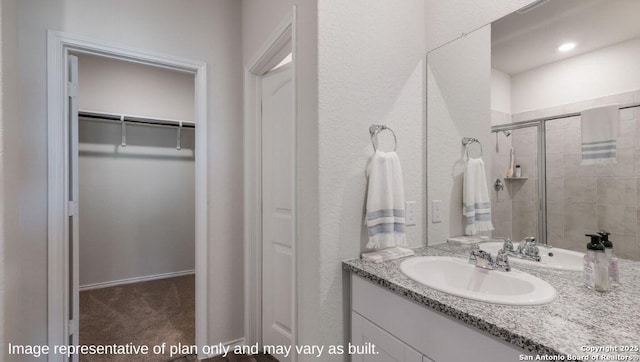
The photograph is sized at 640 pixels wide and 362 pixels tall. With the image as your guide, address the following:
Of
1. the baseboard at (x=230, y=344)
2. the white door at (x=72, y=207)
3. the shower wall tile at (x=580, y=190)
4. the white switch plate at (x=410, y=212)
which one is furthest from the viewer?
the baseboard at (x=230, y=344)

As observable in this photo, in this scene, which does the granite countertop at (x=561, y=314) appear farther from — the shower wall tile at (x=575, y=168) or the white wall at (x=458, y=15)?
the white wall at (x=458, y=15)

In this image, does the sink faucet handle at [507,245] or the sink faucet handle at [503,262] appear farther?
the sink faucet handle at [507,245]

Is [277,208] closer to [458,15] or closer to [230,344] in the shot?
[230,344]

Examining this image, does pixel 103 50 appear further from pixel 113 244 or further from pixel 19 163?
pixel 113 244

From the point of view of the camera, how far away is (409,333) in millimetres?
953

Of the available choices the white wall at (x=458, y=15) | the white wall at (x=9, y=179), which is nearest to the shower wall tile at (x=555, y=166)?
the white wall at (x=458, y=15)

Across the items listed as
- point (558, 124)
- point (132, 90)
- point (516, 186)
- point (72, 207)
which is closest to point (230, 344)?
point (72, 207)

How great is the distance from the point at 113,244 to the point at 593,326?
13.6 feet

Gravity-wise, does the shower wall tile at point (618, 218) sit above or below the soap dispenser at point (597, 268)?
above

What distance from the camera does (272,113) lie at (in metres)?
2.03

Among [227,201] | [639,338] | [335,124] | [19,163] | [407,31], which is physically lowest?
[639,338]

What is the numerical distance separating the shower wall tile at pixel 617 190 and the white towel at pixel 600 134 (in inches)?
2.6

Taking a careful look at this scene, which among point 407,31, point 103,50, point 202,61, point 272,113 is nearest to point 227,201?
point 272,113

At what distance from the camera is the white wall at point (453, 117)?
1.34 m
